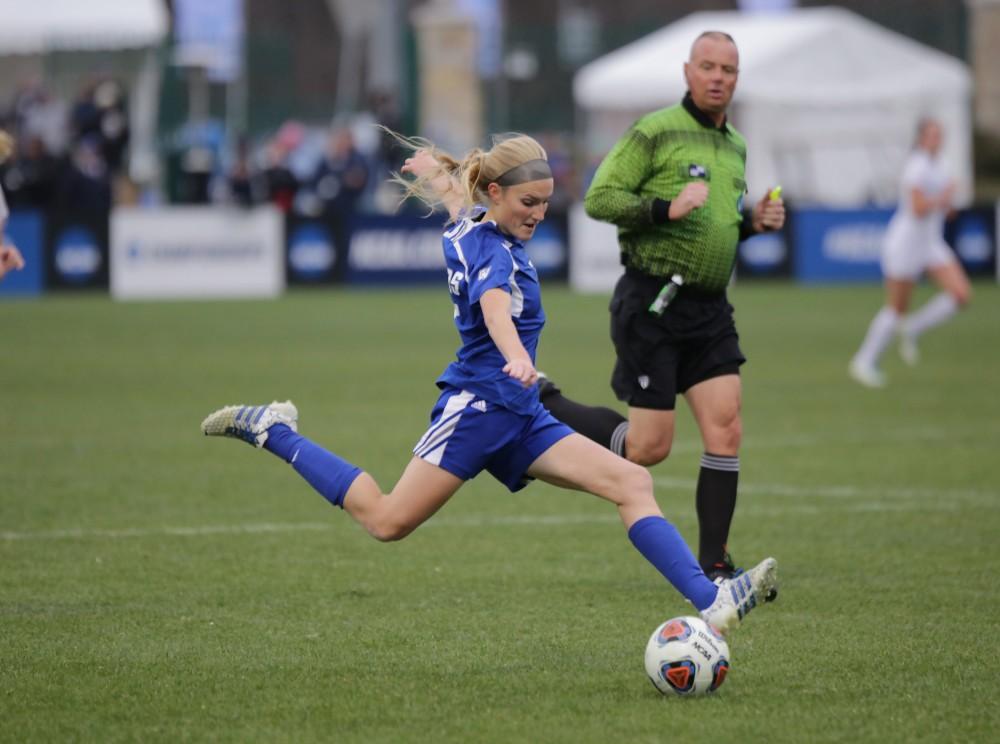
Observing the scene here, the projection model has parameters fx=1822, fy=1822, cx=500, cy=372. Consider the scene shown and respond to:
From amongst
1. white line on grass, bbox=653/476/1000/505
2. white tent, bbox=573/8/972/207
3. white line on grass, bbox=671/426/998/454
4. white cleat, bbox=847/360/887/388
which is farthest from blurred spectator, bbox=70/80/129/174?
white line on grass, bbox=653/476/1000/505

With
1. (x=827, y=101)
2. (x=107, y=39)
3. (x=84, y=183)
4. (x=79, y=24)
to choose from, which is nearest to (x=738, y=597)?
(x=84, y=183)

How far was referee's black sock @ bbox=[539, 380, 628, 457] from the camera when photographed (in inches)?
320

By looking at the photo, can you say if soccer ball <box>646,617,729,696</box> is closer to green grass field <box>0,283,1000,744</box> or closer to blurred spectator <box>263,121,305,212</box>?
green grass field <box>0,283,1000,744</box>

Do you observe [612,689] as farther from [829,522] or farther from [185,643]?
[829,522]

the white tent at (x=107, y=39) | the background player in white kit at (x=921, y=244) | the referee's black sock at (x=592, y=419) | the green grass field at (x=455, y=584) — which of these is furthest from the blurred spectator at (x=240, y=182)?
the referee's black sock at (x=592, y=419)

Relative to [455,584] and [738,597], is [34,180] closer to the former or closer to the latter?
[455,584]

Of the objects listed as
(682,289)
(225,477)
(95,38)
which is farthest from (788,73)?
(682,289)

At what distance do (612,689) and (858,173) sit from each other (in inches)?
1231

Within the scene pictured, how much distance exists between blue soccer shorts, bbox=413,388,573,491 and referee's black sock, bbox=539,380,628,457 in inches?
65.3

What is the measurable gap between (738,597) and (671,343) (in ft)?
6.27

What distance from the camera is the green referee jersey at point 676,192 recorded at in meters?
7.76

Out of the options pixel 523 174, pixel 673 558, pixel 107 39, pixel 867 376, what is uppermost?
pixel 107 39

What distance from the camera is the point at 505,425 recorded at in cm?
626

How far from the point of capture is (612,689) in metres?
5.97
